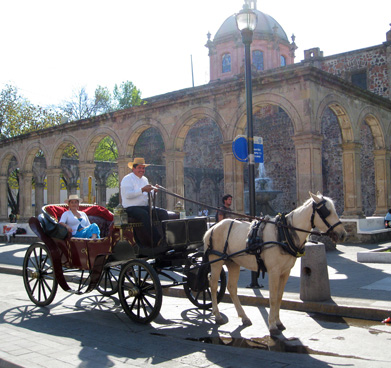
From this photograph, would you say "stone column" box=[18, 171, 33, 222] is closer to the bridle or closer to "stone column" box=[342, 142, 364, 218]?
"stone column" box=[342, 142, 364, 218]

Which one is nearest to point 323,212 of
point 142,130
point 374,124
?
point 142,130

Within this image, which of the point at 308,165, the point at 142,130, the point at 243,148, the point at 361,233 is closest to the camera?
the point at 243,148

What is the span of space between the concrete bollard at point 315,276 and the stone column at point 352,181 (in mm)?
9499

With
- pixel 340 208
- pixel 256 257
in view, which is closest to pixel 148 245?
pixel 256 257

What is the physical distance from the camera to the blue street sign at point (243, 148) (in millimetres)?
9164

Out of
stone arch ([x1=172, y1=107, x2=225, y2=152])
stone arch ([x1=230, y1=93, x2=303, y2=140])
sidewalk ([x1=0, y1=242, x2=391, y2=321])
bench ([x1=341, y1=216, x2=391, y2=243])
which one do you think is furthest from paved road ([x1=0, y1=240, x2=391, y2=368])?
stone arch ([x1=172, y1=107, x2=225, y2=152])

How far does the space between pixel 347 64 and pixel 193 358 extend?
98.7 ft

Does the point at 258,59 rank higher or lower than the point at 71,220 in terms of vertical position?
higher

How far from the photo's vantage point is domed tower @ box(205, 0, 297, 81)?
126 feet

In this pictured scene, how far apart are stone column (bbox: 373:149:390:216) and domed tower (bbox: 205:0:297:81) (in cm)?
2055

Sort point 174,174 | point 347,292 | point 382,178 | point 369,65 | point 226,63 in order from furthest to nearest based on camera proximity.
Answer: point 226,63 → point 369,65 → point 382,178 → point 174,174 → point 347,292

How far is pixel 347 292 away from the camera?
7480 millimetres

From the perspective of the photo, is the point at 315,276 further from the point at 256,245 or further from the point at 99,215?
the point at 99,215

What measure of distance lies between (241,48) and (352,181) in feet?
80.6
